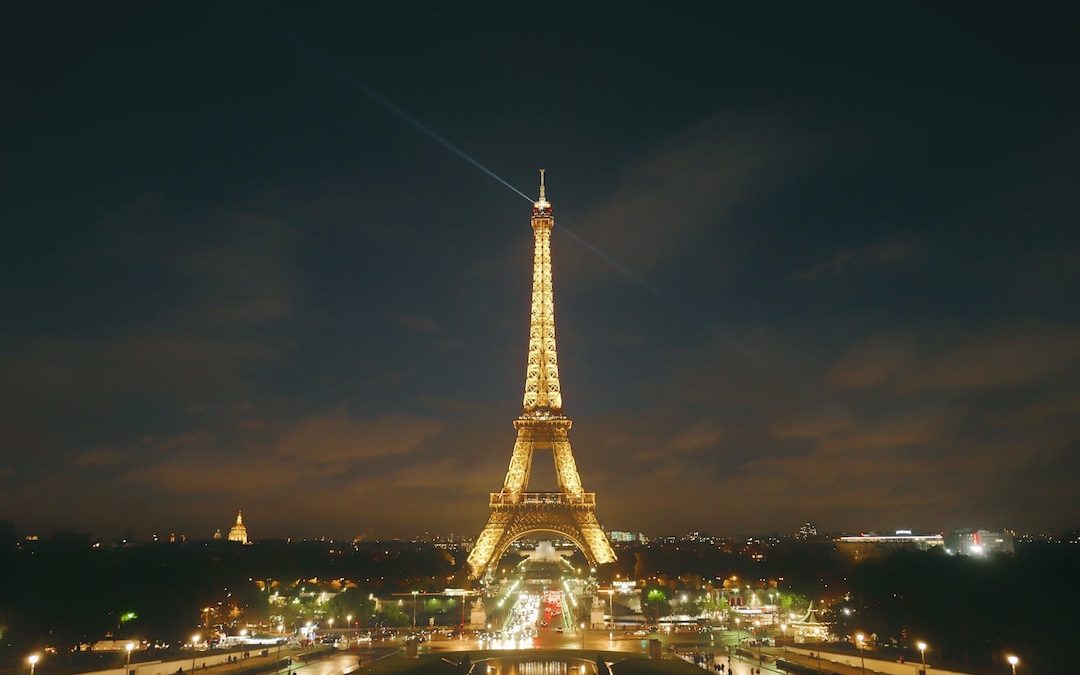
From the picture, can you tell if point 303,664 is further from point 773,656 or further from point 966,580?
point 966,580

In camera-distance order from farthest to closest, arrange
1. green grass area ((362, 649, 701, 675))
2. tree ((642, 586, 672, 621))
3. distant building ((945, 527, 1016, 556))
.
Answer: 1. distant building ((945, 527, 1016, 556))
2. tree ((642, 586, 672, 621))
3. green grass area ((362, 649, 701, 675))

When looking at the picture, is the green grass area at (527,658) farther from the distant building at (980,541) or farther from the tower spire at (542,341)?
the distant building at (980,541)

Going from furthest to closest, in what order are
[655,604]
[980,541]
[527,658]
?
[980,541] → [655,604] → [527,658]

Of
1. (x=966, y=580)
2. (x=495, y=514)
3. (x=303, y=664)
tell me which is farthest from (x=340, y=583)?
(x=966, y=580)

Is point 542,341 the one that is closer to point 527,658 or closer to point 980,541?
point 527,658

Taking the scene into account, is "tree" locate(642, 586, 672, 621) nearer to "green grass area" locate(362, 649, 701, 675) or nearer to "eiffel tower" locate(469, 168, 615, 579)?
"eiffel tower" locate(469, 168, 615, 579)

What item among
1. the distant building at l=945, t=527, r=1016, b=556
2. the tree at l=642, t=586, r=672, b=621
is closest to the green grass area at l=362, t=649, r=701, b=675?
the tree at l=642, t=586, r=672, b=621

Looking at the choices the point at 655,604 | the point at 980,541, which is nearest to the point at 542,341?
the point at 655,604

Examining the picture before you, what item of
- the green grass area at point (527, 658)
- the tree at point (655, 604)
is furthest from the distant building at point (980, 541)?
the green grass area at point (527, 658)
